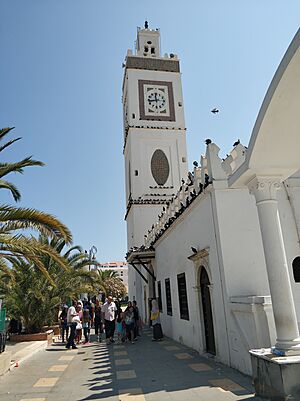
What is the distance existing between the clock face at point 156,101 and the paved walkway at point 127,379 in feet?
63.9

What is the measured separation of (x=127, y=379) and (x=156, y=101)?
2314cm

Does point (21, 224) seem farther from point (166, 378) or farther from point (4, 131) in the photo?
point (166, 378)

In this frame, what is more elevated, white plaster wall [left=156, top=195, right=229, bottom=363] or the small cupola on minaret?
the small cupola on minaret

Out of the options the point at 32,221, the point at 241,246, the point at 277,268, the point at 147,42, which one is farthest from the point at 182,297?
the point at 147,42

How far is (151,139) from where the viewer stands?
84.5ft

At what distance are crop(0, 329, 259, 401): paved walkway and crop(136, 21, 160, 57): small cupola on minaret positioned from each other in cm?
2629

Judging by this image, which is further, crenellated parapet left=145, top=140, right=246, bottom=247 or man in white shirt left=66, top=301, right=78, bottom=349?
man in white shirt left=66, top=301, right=78, bottom=349

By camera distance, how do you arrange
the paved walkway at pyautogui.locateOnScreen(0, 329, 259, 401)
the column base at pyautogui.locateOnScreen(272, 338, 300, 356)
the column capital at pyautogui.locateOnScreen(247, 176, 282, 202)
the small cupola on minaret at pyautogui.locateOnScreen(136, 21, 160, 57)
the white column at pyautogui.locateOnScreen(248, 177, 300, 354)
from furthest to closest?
the small cupola on minaret at pyautogui.locateOnScreen(136, 21, 160, 57)
the paved walkway at pyautogui.locateOnScreen(0, 329, 259, 401)
the column capital at pyautogui.locateOnScreen(247, 176, 282, 202)
the white column at pyautogui.locateOnScreen(248, 177, 300, 354)
the column base at pyautogui.locateOnScreen(272, 338, 300, 356)

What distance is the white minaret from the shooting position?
2397 centimetres

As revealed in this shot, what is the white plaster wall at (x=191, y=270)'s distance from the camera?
8.26 meters

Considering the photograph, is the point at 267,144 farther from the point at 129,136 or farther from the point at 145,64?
the point at 145,64

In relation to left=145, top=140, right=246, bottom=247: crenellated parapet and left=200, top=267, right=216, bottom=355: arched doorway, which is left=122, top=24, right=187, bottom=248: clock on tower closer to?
left=200, top=267, right=216, bottom=355: arched doorway

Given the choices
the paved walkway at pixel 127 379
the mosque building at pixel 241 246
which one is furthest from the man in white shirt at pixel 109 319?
the paved walkway at pixel 127 379

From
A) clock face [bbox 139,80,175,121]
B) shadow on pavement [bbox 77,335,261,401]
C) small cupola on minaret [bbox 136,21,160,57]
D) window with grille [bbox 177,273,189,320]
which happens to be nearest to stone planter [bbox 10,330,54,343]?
shadow on pavement [bbox 77,335,261,401]
